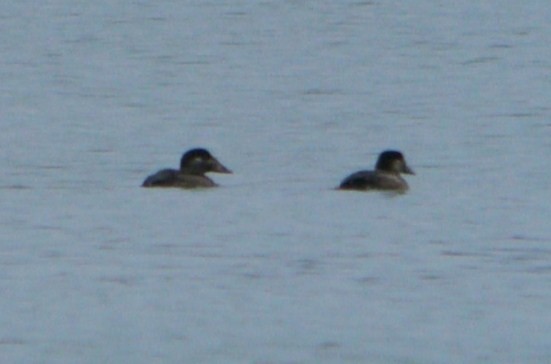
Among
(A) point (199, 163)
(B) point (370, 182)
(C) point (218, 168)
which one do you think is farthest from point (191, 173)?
(B) point (370, 182)

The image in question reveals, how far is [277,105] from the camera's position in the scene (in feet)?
82.3

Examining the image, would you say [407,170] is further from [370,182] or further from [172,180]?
[172,180]

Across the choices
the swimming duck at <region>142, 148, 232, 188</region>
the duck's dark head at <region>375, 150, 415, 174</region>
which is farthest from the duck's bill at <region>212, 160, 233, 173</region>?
the duck's dark head at <region>375, 150, 415, 174</region>

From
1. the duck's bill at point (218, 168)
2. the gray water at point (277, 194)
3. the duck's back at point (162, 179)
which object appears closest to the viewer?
the gray water at point (277, 194)

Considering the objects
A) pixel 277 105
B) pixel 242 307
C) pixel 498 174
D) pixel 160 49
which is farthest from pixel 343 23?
pixel 242 307

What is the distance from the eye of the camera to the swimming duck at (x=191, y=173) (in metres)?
18.1

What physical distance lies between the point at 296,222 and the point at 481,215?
4.57 feet

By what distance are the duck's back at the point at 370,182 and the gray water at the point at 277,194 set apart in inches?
4.7

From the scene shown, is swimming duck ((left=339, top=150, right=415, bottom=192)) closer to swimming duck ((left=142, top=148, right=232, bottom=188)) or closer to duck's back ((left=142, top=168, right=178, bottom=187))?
swimming duck ((left=142, top=148, right=232, bottom=188))

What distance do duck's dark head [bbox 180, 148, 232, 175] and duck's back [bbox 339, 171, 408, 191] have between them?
1374 mm

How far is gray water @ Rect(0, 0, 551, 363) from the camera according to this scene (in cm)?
1206

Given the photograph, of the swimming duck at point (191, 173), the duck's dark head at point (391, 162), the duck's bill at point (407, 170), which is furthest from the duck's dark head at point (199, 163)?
the duck's bill at point (407, 170)

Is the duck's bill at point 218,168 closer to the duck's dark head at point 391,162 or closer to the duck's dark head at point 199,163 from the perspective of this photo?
the duck's dark head at point 199,163

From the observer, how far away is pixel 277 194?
699 inches
